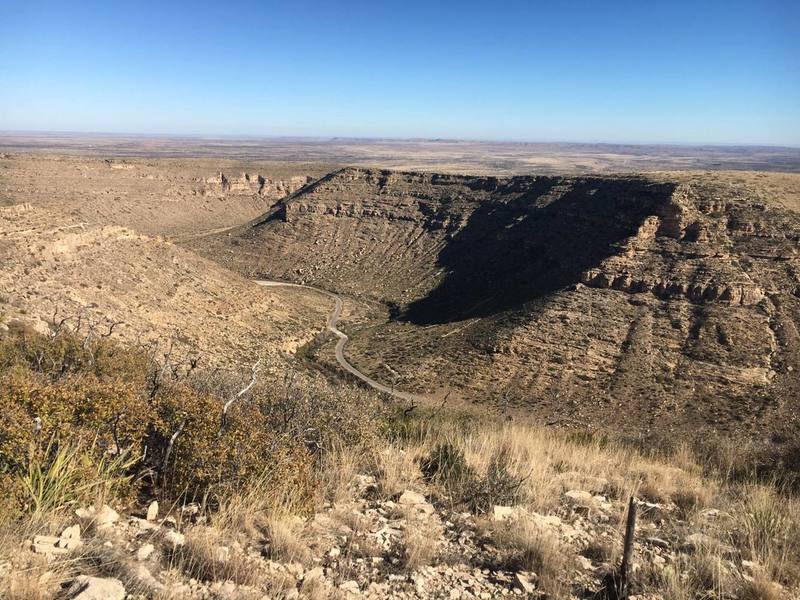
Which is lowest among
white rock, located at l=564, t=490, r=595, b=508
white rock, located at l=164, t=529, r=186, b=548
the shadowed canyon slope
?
the shadowed canyon slope

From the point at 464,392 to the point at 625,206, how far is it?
99.9 feet

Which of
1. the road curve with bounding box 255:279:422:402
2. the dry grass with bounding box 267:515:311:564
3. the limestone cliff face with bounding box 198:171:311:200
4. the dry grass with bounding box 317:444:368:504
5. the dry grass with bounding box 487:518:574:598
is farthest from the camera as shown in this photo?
the limestone cliff face with bounding box 198:171:311:200

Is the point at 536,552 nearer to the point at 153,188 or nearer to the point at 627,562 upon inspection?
the point at 627,562

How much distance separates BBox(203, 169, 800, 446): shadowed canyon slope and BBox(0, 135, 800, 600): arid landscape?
0.24 metres

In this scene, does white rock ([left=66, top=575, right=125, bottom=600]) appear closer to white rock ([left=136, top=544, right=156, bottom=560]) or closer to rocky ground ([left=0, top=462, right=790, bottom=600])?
rocky ground ([left=0, top=462, right=790, bottom=600])

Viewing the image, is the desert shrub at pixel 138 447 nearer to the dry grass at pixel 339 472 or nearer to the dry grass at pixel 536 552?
the dry grass at pixel 339 472

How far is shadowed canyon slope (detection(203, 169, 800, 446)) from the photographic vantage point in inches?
1125

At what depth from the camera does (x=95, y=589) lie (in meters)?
3.54

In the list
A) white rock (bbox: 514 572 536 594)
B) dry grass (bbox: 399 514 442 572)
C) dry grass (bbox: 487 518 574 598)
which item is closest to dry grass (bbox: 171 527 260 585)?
dry grass (bbox: 399 514 442 572)

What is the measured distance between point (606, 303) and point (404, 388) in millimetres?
16797

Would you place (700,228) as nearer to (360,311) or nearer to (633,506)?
(360,311)

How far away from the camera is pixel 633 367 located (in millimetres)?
31031

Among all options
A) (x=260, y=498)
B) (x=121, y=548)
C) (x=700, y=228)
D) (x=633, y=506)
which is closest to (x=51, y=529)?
(x=121, y=548)

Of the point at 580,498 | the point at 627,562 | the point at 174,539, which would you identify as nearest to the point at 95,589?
the point at 174,539
